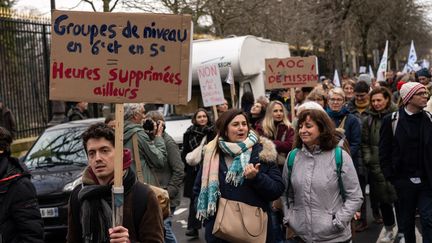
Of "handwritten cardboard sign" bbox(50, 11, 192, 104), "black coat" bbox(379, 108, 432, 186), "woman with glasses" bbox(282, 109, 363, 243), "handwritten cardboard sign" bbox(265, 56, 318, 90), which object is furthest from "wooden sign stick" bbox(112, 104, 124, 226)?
"handwritten cardboard sign" bbox(265, 56, 318, 90)

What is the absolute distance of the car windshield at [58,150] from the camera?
29.7 ft

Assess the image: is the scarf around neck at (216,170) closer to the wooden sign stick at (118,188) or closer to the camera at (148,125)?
the wooden sign stick at (118,188)

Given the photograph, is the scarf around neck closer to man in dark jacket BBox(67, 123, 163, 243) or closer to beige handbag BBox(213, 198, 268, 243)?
beige handbag BBox(213, 198, 268, 243)

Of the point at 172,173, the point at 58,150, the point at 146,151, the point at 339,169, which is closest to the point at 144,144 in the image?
the point at 146,151

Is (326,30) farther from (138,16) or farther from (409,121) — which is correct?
(138,16)

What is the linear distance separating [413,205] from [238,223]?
2.16 meters

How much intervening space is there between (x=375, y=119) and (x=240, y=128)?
3419 millimetres

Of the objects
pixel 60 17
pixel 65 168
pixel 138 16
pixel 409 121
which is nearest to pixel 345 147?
pixel 409 121

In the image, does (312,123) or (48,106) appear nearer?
(312,123)

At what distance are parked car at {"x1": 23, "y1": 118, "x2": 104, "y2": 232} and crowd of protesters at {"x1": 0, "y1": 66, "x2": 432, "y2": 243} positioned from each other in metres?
1.65

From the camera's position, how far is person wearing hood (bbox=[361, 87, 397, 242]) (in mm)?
7730

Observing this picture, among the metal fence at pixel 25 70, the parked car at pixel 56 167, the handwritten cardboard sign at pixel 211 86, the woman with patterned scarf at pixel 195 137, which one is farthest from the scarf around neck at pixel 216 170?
the metal fence at pixel 25 70

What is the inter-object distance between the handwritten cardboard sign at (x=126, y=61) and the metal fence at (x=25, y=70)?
1160 cm

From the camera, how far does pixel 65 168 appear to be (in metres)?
8.81
